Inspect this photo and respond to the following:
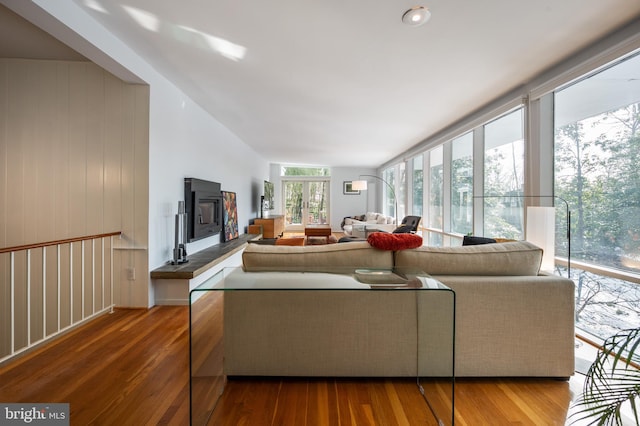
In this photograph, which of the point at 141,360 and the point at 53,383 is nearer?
the point at 53,383

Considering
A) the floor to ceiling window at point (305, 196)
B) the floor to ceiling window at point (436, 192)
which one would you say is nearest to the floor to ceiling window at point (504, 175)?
the floor to ceiling window at point (436, 192)

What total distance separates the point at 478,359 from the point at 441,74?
2.60 metres

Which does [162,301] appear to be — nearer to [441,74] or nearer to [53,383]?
[53,383]

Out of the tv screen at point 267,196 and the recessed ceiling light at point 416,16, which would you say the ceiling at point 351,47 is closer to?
the recessed ceiling light at point 416,16

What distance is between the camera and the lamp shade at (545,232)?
235 cm

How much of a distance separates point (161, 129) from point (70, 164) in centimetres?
97

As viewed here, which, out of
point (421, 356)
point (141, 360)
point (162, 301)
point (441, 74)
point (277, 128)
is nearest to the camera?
point (421, 356)

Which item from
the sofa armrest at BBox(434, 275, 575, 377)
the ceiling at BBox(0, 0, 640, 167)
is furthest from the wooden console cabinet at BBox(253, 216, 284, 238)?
the sofa armrest at BBox(434, 275, 575, 377)

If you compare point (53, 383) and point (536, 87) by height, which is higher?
point (536, 87)

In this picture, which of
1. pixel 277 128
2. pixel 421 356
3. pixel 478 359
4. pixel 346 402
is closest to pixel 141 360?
pixel 346 402

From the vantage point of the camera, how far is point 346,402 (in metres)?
1.63

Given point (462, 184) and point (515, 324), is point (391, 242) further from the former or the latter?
point (462, 184)

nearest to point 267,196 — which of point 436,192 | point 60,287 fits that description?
point 436,192

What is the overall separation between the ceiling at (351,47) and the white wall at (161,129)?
13 centimetres
